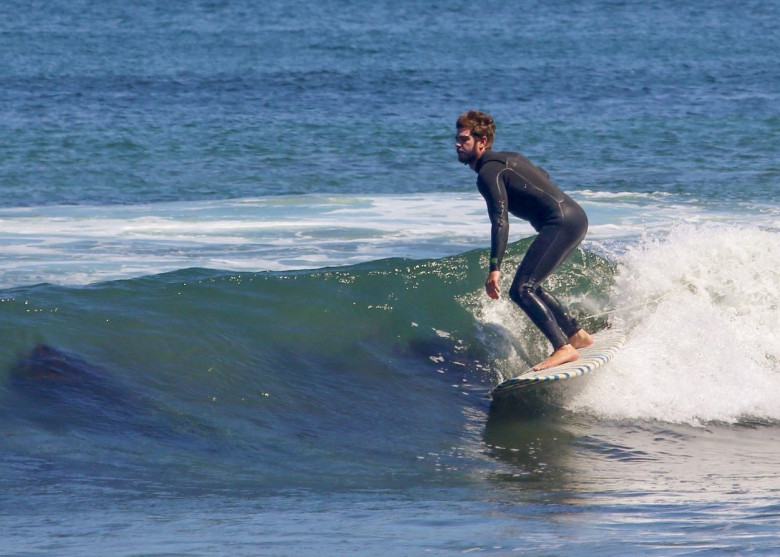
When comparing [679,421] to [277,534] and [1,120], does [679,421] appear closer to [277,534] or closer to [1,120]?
[277,534]

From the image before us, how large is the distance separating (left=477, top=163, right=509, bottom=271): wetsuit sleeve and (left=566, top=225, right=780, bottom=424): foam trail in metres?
1.13

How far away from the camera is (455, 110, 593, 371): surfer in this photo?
7.00m

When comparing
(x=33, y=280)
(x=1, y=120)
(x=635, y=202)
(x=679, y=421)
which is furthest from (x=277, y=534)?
(x=1, y=120)

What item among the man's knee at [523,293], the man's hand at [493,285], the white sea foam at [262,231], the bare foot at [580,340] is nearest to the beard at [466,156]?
the man's hand at [493,285]

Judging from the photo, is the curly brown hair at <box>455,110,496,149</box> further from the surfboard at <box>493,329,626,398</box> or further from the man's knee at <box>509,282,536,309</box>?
the surfboard at <box>493,329,626,398</box>

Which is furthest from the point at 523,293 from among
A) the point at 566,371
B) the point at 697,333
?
the point at 697,333

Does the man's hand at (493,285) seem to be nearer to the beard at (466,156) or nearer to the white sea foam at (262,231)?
the beard at (466,156)

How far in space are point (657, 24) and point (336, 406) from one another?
41115mm

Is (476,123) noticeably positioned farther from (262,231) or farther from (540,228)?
(262,231)

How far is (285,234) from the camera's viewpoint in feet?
44.2

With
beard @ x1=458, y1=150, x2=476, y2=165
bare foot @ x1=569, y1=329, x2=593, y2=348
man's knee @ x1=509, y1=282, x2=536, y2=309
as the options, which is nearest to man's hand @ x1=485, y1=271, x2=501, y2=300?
man's knee @ x1=509, y1=282, x2=536, y2=309

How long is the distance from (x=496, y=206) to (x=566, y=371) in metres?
1.11

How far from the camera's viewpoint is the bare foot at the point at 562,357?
729cm

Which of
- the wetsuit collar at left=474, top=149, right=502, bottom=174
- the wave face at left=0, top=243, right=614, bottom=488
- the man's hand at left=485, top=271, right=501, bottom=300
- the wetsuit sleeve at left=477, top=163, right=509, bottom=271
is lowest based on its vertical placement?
the wave face at left=0, top=243, right=614, bottom=488
